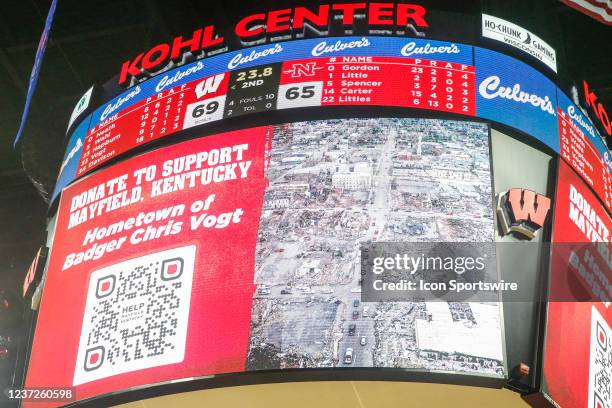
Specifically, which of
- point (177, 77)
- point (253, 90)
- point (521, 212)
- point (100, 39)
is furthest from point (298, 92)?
point (100, 39)

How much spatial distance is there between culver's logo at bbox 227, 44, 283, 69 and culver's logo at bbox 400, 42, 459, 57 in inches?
38.1

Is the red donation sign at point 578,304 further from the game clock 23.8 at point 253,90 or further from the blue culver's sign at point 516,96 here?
the game clock 23.8 at point 253,90

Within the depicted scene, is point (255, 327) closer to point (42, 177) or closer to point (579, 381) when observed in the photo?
point (579, 381)

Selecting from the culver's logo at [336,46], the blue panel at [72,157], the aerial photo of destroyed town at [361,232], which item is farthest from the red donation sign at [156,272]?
the culver's logo at [336,46]

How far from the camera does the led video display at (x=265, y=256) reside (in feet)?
19.7

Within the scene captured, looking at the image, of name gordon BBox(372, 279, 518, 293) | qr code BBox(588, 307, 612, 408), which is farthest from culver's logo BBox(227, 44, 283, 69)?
qr code BBox(588, 307, 612, 408)

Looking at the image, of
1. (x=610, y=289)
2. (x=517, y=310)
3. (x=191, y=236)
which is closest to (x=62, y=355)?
(x=191, y=236)

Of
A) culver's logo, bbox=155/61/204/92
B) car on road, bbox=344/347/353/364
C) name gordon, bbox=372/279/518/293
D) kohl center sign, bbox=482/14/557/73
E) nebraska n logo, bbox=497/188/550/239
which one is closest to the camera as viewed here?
car on road, bbox=344/347/353/364

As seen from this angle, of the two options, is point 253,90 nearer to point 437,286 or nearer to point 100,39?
point 437,286

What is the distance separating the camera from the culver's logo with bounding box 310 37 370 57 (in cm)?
774

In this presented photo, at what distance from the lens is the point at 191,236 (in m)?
6.74

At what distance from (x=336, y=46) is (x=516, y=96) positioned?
140 centimetres

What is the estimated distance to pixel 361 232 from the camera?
6.45 metres

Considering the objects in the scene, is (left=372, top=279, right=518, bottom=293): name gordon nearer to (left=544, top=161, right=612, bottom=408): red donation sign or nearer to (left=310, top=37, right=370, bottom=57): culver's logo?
(left=544, top=161, right=612, bottom=408): red donation sign
